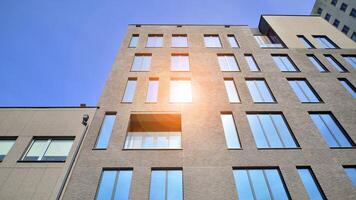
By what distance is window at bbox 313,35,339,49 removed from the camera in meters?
22.8

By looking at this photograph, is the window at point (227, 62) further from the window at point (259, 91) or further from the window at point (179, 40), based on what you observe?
the window at point (179, 40)

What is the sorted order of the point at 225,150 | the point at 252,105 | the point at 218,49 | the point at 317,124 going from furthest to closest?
the point at 218,49
the point at 252,105
the point at 317,124
the point at 225,150

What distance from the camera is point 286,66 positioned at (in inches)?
780

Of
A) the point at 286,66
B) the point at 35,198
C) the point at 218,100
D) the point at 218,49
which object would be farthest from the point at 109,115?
the point at 286,66

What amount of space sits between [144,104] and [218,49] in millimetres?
9902

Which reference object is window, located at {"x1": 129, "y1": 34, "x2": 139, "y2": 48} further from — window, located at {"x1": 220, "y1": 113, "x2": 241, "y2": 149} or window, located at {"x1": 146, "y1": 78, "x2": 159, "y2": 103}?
window, located at {"x1": 220, "y1": 113, "x2": 241, "y2": 149}

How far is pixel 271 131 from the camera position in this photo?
47.4 ft

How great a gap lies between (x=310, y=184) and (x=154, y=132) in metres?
9.18

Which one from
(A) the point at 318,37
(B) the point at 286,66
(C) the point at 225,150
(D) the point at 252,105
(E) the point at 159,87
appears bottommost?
(C) the point at 225,150

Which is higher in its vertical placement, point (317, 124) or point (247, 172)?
point (317, 124)

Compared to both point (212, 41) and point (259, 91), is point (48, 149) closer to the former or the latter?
point (259, 91)

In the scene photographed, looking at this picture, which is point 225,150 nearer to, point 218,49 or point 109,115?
point 109,115

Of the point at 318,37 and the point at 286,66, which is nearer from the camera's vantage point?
the point at 286,66

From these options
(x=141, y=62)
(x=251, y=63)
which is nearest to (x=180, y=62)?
(x=141, y=62)
